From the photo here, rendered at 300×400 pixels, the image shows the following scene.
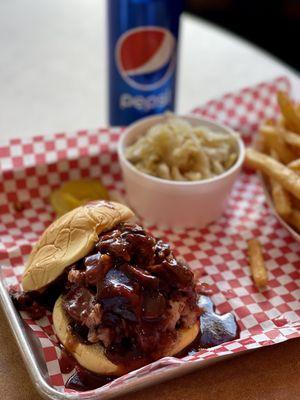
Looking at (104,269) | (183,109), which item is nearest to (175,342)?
(104,269)

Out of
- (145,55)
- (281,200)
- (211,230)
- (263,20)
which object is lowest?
(211,230)

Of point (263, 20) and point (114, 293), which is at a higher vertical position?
point (114, 293)

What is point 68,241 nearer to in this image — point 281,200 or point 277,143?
point 281,200

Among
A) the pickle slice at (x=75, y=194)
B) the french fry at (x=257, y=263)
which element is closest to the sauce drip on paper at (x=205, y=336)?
the french fry at (x=257, y=263)

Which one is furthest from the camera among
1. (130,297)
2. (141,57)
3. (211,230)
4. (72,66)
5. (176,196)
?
(72,66)

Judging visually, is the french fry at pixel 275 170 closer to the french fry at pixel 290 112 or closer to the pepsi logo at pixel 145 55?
the french fry at pixel 290 112

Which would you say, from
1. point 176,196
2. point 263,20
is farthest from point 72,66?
point 263,20
